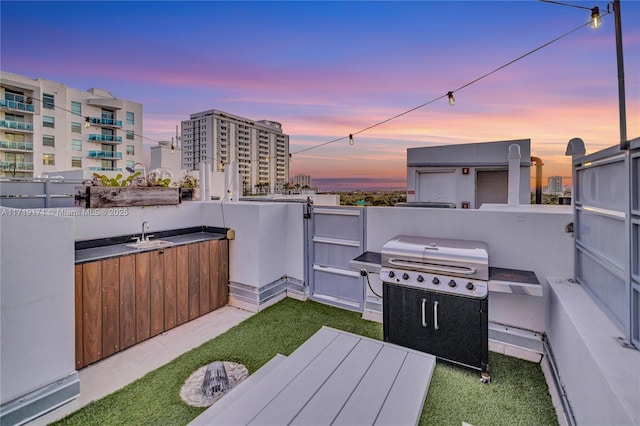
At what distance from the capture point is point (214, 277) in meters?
4.30

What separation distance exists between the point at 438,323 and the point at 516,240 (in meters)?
1.29

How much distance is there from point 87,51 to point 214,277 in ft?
23.2

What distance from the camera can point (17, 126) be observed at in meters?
23.6

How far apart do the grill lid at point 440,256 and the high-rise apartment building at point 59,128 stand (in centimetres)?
2549

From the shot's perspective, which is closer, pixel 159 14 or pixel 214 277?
pixel 214 277

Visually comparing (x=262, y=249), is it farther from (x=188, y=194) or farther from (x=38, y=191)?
(x=38, y=191)

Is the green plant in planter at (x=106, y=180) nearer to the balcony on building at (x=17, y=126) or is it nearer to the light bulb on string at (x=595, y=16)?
the light bulb on string at (x=595, y=16)

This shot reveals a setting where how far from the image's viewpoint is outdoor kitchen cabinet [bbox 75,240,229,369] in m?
2.88

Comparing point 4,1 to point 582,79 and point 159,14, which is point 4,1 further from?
point 582,79

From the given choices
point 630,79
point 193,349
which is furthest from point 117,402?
point 630,79

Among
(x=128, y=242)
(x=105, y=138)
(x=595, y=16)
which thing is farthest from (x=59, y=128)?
(x=595, y=16)

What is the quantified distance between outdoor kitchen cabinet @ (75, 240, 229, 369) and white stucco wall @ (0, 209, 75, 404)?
526mm

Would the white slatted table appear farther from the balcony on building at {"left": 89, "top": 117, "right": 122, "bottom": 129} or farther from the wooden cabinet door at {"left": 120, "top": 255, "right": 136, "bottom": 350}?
the balcony on building at {"left": 89, "top": 117, "right": 122, "bottom": 129}

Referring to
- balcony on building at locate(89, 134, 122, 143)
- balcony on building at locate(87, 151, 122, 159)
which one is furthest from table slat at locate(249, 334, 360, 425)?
balcony on building at locate(89, 134, 122, 143)
